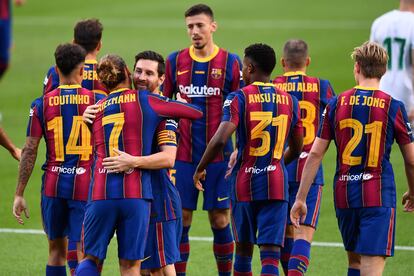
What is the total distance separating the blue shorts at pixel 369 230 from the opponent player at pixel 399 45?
9.31ft

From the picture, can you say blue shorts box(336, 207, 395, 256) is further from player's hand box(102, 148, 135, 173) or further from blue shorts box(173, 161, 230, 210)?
blue shorts box(173, 161, 230, 210)

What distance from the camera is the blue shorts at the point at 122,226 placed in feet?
24.5

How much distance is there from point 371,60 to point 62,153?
2713 millimetres

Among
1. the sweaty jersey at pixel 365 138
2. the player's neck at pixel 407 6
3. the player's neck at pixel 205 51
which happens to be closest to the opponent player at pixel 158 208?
the sweaty jersey at pixel 365 138

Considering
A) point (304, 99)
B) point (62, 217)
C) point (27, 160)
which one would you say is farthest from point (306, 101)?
point (27, 160)

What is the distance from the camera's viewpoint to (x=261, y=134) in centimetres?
A: 826

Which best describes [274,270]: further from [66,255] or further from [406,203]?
[66,255]

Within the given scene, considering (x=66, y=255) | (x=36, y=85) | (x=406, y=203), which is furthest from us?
(x=36, y=85)

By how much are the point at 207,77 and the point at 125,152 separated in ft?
8.42

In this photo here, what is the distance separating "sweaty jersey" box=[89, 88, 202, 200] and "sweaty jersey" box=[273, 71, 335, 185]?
2014mm

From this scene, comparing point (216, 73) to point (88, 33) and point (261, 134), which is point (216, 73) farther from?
point (261, 134)

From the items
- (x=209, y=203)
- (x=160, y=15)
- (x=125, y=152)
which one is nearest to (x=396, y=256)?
(x=209, y=203)

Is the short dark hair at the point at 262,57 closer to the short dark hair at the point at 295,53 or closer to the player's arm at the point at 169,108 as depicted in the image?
the player's arm at the point at 169,108

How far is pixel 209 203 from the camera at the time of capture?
9.69 m
